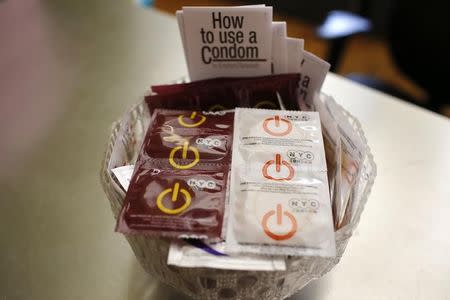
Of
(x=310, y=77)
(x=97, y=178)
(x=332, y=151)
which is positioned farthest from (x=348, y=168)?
→ (x=97, y=178)

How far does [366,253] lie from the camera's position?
0.64 metres

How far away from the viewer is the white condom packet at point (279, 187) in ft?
1.55

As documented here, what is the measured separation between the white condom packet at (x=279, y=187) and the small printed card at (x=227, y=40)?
0.09 m

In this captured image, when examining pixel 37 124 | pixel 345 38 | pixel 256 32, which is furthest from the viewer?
pixel 345 38

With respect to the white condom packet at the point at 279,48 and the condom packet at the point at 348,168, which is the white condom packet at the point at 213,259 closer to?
the condom packet at the point at 348,168

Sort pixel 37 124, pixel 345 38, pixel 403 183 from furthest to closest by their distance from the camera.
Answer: pixel 345 38 → pixel 37 124 → pixel 403 183

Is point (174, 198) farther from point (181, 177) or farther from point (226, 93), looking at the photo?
point (226, 93)

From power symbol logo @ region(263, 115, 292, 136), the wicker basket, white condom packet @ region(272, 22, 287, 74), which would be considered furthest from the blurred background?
the wicker basket

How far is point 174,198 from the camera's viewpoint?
20.1 inches

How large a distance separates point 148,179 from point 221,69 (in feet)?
0.77

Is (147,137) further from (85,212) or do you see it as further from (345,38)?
(345,38)

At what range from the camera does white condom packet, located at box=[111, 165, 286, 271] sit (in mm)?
453

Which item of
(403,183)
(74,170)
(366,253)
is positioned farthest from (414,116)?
(74,170)

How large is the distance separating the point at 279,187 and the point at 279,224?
5 cm
